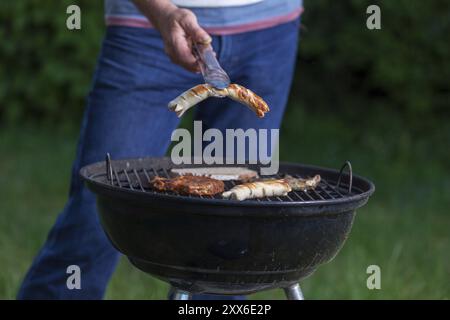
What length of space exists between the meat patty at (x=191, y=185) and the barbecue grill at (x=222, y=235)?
0.16m

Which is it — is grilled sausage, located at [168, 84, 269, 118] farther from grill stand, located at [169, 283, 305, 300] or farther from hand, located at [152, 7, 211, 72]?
grill stand, located at [169, 283, 305, 300]

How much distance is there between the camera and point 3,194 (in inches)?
206

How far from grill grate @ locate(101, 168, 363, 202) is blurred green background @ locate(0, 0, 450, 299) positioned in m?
2.40

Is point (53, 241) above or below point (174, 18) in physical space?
below

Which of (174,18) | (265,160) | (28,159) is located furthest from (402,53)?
(174,18)

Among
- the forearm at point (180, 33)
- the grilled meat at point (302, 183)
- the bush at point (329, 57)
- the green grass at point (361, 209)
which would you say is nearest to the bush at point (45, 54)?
the bush at point (329, 57)

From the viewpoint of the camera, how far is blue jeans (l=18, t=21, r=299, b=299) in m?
2.68

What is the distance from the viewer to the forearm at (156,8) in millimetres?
2377

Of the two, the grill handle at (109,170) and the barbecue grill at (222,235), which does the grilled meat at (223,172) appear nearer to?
the grill handle at (109,170)

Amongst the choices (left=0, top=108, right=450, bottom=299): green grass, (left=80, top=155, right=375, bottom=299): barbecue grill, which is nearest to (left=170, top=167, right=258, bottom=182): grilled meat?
(left=80, top=155, right=375, bottom=299): barbecue grill

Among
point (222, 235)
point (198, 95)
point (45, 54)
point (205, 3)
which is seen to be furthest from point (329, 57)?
point (222, 235)

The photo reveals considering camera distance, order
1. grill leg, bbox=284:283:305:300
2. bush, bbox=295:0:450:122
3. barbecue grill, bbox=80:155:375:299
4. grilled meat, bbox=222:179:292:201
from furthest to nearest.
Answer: bush, bbox=295:0:450:122 → grill leg, bbox=284:283:305:300 → grilled meat, bbox=222:179:292:201 → barbecue grill, bbox=80:155:375:299
